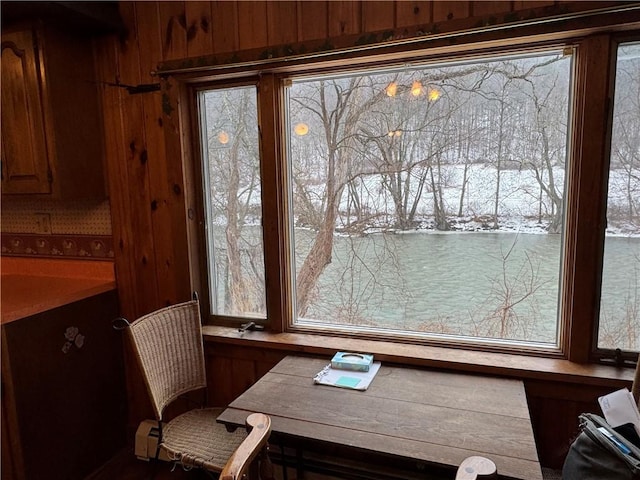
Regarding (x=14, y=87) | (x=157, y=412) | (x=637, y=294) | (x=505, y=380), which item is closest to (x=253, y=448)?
(x=157, y=412)

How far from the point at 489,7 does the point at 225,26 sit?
1.12 m

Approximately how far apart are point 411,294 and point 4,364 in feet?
5.79

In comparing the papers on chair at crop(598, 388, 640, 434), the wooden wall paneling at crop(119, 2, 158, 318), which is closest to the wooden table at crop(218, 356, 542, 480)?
the papers on chair at crop(598, 388, 640, 434)

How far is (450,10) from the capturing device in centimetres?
158

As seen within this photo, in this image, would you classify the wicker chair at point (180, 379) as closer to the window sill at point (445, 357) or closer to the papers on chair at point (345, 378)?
the window sill at point (445, 357)

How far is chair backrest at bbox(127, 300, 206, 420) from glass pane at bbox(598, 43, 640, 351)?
5.64ft

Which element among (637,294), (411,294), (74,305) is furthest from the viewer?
(74,305)

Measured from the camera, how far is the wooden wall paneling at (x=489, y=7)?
4.98 feet

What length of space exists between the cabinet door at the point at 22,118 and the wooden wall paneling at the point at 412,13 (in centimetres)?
163

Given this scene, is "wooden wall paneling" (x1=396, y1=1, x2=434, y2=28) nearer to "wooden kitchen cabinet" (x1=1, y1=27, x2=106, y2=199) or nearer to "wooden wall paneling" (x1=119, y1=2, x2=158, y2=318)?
"wooden wall paneling" (x1=119, y1=2, x2=158, y2=318)

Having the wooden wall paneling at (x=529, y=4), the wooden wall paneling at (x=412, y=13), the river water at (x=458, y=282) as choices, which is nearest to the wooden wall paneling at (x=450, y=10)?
the wooden wall paneling at (x=412, y=13)

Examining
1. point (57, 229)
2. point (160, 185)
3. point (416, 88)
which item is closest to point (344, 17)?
point (416, 88)

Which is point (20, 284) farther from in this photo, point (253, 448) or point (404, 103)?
point (404, 103)

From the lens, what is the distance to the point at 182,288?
215 cm
